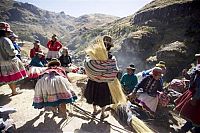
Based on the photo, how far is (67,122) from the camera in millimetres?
6043

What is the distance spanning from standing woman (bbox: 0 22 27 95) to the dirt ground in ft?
2.28

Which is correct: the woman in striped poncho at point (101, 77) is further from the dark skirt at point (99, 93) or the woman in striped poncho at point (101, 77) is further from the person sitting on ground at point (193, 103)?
the person sitting on ground at point (193, 103)

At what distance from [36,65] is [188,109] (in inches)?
195

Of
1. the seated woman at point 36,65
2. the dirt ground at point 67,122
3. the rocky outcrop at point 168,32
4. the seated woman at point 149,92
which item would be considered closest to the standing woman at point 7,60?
the dirt ground at point 67,122

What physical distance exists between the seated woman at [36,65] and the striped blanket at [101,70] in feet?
9.22

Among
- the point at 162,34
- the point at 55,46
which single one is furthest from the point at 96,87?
the point at 162,34

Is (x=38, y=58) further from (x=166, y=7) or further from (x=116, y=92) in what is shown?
(x=166, y=7)

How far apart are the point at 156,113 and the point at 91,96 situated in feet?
6.00

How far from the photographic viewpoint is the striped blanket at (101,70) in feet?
19.6

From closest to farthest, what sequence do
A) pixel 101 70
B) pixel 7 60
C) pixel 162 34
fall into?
pixel 101 70
pixel 7 60
pixel 162 34

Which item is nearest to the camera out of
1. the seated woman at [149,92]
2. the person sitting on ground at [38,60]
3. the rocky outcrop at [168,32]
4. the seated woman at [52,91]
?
the seated woman at [52,91]

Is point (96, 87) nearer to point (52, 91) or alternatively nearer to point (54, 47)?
point (52, 91)

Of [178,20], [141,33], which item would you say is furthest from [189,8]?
[141,33]

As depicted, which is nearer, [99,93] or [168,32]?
[99,93]
